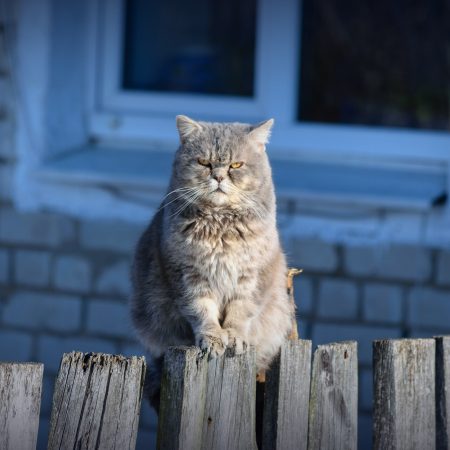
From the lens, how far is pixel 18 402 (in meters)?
1.99

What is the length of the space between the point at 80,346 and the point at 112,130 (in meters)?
1.17

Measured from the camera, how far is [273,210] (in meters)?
3.11

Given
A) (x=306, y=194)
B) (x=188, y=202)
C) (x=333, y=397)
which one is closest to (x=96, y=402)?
(x=333, y=397)

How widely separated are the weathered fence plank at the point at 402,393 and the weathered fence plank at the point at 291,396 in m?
0.18

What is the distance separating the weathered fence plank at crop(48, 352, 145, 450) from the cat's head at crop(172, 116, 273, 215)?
3.21 ft

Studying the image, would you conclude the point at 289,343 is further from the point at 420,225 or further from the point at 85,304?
the point at 85,304

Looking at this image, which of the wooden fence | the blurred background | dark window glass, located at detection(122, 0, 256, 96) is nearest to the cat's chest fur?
the wooden fence

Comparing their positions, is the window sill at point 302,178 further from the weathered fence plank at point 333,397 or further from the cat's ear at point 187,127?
the weathered fence plank at point 333,397

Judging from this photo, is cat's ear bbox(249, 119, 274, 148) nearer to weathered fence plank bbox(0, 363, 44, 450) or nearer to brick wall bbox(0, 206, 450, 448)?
weathered fence plank bbox(0, 363, 44, 450)

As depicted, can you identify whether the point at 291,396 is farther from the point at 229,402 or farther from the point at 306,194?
the point at 306,194

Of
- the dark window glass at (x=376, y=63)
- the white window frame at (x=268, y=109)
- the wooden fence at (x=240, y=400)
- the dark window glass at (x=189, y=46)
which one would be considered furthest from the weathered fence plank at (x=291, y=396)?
the dark window glass at (x=189, y=46)

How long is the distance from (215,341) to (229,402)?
0.46 metres

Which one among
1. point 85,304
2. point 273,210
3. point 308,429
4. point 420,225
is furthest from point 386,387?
point 85,304

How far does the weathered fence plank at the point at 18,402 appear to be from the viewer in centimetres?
198
